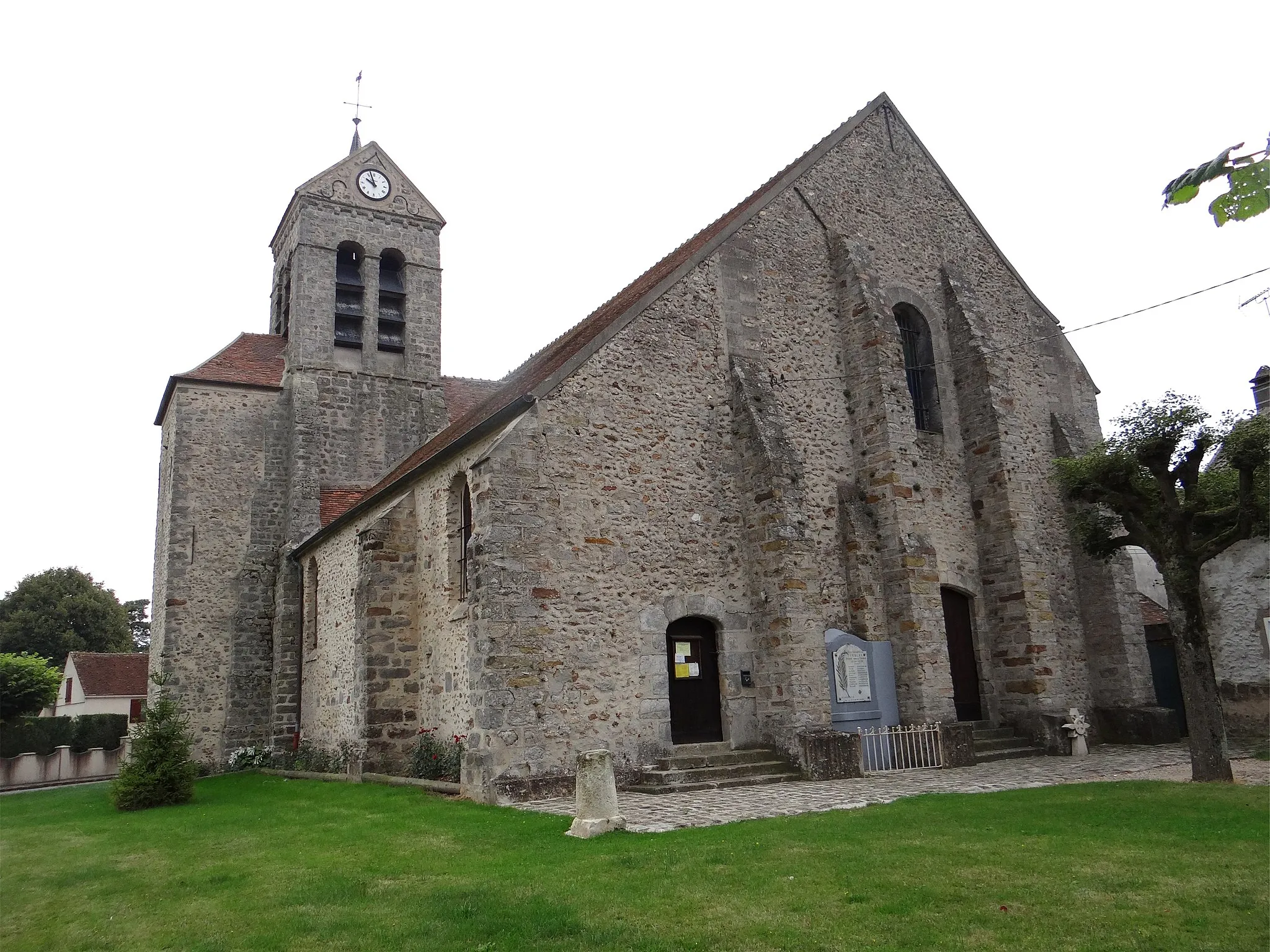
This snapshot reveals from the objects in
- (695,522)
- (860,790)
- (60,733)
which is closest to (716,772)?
(860,790)

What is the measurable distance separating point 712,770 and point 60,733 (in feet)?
87.0

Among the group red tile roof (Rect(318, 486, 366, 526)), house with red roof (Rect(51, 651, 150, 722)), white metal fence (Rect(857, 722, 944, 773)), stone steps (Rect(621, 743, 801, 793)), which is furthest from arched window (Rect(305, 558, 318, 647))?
house with red roof (Rect(51, 651, 150, 722))

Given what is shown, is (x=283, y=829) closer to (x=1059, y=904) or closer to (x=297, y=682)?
(x=1059, y=904)

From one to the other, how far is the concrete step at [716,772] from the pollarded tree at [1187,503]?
486 centimetres

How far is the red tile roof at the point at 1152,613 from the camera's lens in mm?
17789

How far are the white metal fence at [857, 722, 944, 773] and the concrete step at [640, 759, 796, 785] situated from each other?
1.34 metres

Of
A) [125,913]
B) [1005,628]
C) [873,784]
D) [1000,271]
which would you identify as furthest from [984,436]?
[125,913]

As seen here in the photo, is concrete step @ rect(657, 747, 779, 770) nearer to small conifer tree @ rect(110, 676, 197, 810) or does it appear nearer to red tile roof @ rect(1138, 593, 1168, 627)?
small conifer tree @ rect(110, 676, 197, 810)

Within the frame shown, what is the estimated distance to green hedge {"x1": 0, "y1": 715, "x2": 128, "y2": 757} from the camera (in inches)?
1102

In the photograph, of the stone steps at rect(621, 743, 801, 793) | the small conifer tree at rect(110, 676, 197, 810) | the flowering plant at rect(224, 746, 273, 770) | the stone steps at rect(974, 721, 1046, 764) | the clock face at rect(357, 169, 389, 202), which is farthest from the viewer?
the clock face at rect(357, 169, 389, 202)

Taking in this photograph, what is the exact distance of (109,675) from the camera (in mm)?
36875

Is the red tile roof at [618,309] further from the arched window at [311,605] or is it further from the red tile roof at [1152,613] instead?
the red tile roof at [1152,613]

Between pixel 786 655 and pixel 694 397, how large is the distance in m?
4.07

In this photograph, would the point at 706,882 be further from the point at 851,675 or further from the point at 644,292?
the point at 644,292
